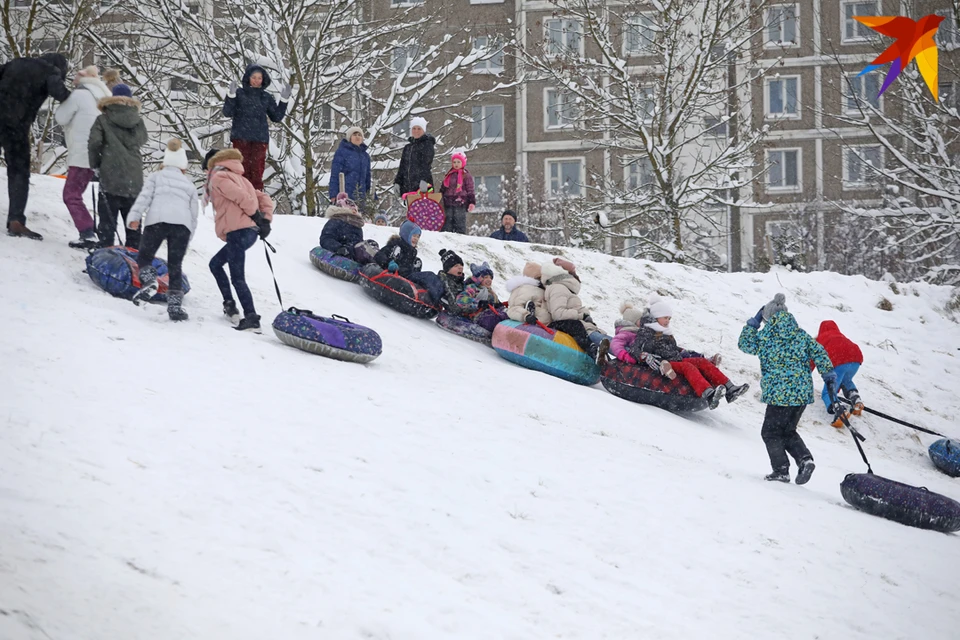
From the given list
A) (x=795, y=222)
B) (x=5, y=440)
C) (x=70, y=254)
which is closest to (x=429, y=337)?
(x=70, y=254)

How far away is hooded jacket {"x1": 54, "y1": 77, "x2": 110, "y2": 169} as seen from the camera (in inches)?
392

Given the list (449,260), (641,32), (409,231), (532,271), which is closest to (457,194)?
(409,231)

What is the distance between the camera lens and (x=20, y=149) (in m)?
9.73

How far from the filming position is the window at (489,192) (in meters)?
36.5

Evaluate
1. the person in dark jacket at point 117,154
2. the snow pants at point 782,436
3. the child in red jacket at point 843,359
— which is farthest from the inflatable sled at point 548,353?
the person in dark jacket at point 117,154

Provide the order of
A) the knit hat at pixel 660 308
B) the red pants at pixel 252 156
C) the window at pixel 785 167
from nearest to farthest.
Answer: the knit hat at pixel 660 308
the red pants at pixel 252 156
the window at pixel 785 167

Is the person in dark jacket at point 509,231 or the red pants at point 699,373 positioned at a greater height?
the person in dark jacket at point 509,231

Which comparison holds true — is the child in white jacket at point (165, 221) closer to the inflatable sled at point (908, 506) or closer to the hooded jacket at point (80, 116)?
the hooded jacket at point (80, 116)

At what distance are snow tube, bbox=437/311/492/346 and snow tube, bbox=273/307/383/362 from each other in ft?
8.81

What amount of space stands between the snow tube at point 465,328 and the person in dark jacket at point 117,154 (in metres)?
3.73

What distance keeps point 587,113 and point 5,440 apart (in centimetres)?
1873

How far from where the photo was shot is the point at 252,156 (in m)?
11.8

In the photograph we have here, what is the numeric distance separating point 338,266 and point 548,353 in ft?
9.99

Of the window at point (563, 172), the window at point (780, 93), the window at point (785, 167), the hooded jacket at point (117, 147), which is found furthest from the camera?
the window at point (563, 172)
